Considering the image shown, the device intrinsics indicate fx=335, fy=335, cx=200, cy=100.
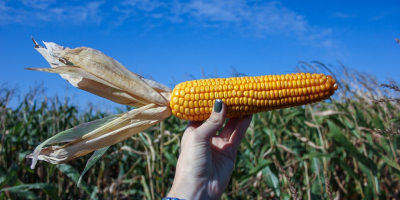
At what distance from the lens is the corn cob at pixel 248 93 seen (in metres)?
2.21

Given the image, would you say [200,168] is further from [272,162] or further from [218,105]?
[272,162]

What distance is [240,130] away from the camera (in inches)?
103

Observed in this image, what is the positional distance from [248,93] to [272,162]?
2050mm

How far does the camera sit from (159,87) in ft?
7.75

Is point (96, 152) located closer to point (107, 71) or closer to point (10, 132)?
point (107, 71)

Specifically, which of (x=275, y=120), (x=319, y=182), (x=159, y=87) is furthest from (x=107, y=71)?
(x=275, y=120)

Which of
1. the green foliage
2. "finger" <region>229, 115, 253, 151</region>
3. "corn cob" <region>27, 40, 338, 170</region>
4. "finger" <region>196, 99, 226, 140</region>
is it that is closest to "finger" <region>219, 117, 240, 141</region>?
"finger" <region>229, 115, 253, 151</region>

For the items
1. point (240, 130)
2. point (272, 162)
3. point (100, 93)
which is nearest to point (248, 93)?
point (240, 130)

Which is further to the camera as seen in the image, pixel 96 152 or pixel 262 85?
pixel 96 152

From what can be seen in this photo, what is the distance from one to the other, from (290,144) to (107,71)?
341 centimetres

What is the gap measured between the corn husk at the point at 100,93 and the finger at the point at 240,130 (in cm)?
59

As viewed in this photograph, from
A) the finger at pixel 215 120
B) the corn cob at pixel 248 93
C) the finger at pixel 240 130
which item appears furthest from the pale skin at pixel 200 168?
the finger at pixel 240 130

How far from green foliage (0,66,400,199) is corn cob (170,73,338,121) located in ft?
4.92

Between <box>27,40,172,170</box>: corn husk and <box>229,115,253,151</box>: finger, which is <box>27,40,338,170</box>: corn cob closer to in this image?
<box>27,40,172,170</box>: corn husk
